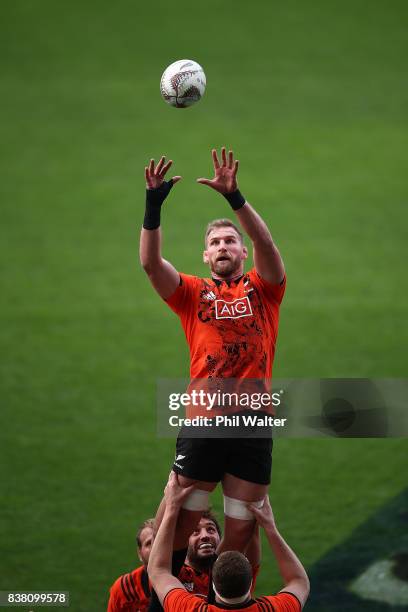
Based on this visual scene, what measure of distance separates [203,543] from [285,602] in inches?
44.3

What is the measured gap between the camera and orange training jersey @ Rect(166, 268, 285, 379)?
5762 millimetres

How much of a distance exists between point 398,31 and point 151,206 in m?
14.6

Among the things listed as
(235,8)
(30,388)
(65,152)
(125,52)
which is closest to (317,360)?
(30,388)

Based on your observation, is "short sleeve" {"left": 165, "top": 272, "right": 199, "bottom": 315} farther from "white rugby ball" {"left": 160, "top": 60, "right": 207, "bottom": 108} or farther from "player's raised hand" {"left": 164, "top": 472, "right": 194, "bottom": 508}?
"white rugby ball" {"left": 160, "top": 60, "right": 207, "bottom": 108}

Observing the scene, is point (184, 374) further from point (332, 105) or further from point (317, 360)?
point (332, 105)

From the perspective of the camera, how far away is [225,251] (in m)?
5.96

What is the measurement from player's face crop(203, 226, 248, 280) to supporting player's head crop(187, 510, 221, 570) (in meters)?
A: 1.64

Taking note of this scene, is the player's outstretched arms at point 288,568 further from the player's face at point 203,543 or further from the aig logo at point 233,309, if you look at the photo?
the aig logo at point 233,309

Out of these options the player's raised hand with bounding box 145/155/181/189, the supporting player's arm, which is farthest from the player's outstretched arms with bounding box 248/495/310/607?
the player's raised hand with bounding box 145/155/181/189

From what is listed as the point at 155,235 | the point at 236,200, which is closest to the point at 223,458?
the point at 155,235

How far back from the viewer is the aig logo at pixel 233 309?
19.3ft

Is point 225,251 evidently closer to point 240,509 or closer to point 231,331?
point 231,331

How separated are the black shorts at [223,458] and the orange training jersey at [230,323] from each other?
1.34ft

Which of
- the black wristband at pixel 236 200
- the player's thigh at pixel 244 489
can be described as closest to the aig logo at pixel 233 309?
the black wristband at pixel 236 200
